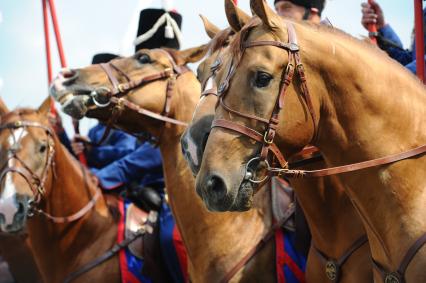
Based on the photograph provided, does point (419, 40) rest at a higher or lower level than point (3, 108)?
higher

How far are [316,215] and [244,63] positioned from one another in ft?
4.08

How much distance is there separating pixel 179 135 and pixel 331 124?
205 centimetres

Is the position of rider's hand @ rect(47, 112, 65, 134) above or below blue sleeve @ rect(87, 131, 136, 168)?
above

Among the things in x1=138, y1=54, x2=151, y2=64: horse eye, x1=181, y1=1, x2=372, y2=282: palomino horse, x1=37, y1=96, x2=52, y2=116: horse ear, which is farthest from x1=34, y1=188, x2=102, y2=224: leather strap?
x1=181, y1=1, x2=372, y2=282: palomino horse

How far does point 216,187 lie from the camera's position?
295 cm

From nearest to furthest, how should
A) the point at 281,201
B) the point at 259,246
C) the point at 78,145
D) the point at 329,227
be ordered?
the point at 329,227, the point at 259,246, the point at 281,201, the point at 78,145

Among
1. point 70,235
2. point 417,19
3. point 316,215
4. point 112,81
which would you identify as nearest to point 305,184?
point 316,215

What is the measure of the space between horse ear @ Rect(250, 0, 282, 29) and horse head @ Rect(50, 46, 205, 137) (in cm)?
208

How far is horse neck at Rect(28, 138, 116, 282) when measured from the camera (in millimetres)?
5910

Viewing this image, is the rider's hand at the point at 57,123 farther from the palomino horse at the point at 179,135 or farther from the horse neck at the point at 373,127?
the horse neck at the point at 373,127

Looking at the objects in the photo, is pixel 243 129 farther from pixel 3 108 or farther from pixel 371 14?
pixel 3 108

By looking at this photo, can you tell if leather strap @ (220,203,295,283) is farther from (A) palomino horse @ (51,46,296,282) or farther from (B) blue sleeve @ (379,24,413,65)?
(B) blue sleeve @ (379,24,413,65)

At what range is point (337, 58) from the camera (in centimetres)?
310

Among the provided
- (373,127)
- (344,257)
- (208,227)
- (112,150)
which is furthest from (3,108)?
(373,127)
